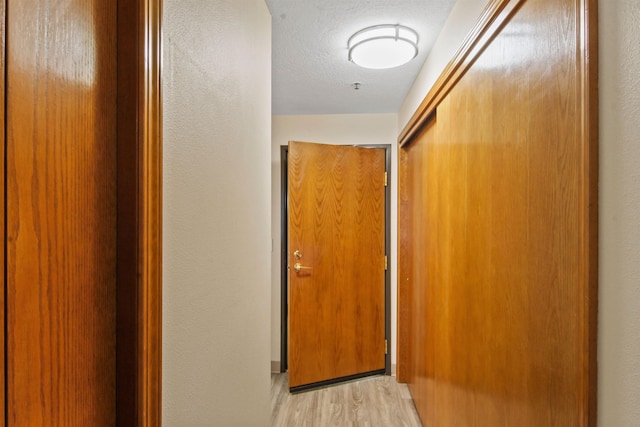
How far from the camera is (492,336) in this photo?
109 centimetres

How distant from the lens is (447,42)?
5.01 feet

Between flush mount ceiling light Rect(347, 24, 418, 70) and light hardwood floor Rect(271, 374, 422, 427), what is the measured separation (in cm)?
228

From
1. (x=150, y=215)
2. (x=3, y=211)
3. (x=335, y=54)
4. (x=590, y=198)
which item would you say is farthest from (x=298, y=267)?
(x=3, y=211)

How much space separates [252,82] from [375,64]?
814 mm

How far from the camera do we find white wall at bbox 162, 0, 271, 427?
29.1 inches

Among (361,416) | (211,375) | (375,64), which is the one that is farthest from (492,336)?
(361,416)

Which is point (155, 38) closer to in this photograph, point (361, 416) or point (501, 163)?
point (501, 163)

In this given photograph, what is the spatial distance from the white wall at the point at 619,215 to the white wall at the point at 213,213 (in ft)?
2.88

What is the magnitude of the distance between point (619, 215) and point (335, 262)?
2238mm

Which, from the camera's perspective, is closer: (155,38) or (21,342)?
(21,342)

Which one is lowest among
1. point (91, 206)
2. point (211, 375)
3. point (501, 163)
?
point (211, 375)

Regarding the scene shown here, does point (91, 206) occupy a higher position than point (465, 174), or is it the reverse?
point (465, 174)

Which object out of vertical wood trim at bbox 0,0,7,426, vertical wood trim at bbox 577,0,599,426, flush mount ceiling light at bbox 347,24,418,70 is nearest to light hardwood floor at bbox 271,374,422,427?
vertical wood trim at bbox 577,0,599,426

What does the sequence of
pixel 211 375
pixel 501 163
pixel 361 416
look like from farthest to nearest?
1. pixel 361 416
2. pixel 501 163
3. pixel 211 375
